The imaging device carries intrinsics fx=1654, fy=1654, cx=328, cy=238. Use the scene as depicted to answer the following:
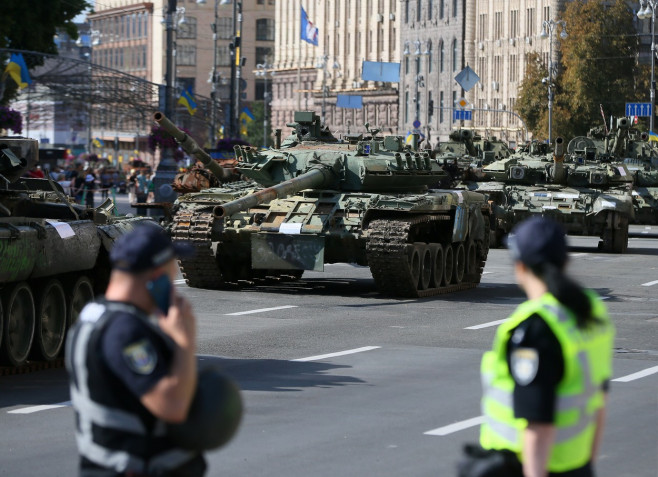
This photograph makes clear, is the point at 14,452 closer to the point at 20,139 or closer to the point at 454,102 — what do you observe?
the point at 20,139

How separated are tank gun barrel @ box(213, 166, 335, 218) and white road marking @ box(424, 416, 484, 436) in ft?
30.6

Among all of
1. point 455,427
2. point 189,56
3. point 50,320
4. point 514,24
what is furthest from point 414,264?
point 189,56

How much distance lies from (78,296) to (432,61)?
327 feet

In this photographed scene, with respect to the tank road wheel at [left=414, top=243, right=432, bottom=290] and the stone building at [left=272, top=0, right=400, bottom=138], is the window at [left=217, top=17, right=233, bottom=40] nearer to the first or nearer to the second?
the stone building at [left=272, top=0, right=400, bottom=138]

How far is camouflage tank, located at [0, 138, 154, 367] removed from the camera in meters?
14.0

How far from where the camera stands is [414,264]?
21656 mm

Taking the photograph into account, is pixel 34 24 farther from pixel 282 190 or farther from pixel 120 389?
pixel 120 389

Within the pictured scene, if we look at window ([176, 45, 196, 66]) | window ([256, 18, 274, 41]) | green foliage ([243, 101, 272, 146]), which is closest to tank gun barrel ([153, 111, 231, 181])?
green foliage ([243, 101, 272, 146])

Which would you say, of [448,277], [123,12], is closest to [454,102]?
[123,12]

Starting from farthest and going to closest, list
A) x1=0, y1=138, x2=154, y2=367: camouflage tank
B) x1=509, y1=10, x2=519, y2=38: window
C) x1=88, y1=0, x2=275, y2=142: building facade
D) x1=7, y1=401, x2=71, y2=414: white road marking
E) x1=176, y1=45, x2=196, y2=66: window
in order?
1. x1=176, y1=45, x2=196, y2=66: window
2. x1=88, y1=0, x2=275, y2=142: building facade
3. x1=509, y1=10, x2=519, y2=38: window
4. x1=0, y1=138, x2=154, y2=367: camouflage tank
5. x1=7, y1=401, x2=71, y2=414: white road marking

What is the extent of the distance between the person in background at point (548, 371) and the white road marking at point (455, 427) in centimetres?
510

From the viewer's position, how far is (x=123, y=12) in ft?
540

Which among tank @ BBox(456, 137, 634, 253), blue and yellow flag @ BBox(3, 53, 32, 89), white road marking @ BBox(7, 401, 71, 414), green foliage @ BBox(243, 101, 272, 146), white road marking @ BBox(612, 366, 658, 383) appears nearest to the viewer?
white road marking @ BBox(7, 401, 71, 414)

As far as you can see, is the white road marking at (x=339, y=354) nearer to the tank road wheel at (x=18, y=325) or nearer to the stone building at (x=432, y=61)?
the tank road wheel at (x=18, y=325)
